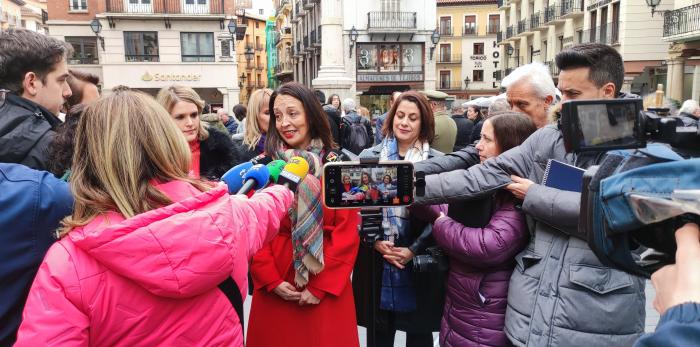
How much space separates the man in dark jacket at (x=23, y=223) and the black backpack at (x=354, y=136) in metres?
6.30

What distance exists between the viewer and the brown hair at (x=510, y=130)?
246 centimetres

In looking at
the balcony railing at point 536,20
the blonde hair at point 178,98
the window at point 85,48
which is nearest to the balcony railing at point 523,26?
the balcony railing at point 536,20

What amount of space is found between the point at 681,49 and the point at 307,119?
19.7 metres

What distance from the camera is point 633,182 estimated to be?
3.12 feet

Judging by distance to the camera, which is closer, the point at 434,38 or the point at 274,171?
the point at 274,171

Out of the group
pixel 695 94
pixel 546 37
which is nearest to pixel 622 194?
pixel 695 94

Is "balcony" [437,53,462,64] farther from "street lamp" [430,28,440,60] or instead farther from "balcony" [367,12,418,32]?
"balcony" [367,12,418,32]

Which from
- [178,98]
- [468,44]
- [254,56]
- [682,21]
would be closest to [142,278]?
[178,98]

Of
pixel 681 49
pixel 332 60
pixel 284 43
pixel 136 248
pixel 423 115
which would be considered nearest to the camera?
pixel 136 248

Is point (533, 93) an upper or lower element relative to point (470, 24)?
lower

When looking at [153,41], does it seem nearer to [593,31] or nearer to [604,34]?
[604,34]

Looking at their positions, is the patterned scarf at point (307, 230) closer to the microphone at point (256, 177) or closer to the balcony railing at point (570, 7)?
the microphone at point (256, 177)

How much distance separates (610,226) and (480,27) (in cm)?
4847

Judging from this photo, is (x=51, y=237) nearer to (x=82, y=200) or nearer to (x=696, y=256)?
(x=82, y=200)
